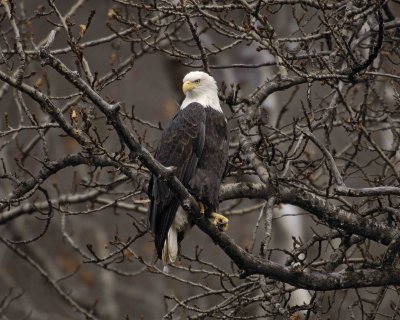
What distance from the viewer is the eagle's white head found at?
6.60 metres

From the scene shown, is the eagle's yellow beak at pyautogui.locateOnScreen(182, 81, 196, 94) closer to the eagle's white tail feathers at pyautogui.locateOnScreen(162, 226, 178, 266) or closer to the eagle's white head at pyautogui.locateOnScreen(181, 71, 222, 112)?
the eagle's white head at pyautogui.locateOnScreen(181, 71, 222, 112)

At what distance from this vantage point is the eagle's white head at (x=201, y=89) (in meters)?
6.60

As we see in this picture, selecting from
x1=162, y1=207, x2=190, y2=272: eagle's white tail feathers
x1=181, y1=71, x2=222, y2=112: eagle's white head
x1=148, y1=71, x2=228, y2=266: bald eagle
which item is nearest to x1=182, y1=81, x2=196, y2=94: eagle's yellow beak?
x1=181, y1=71, x2=222, y2=112: eagle's white head

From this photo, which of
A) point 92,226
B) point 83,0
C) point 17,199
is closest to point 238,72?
point 92,226

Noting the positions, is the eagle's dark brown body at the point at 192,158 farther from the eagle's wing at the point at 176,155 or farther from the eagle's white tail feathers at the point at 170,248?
the eagle's white tail feathers at the point at 170,248

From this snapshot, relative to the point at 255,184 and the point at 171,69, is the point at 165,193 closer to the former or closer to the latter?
the point at 255,184

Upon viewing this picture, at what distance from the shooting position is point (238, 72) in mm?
11625

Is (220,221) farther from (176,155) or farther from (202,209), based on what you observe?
(176,155)

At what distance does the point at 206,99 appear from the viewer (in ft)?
21.6

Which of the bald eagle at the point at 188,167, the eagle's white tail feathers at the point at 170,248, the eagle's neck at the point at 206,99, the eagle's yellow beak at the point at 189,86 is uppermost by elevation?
the eagle's yellow beak at the point at 189,86

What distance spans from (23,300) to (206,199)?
293 inches

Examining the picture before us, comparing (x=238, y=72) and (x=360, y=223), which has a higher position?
(x=238, y=72)

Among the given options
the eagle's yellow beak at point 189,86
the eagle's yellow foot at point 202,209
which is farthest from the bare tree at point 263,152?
the eagle's yellow beak at point 189,86

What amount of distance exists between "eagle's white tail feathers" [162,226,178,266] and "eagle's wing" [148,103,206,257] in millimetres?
108
